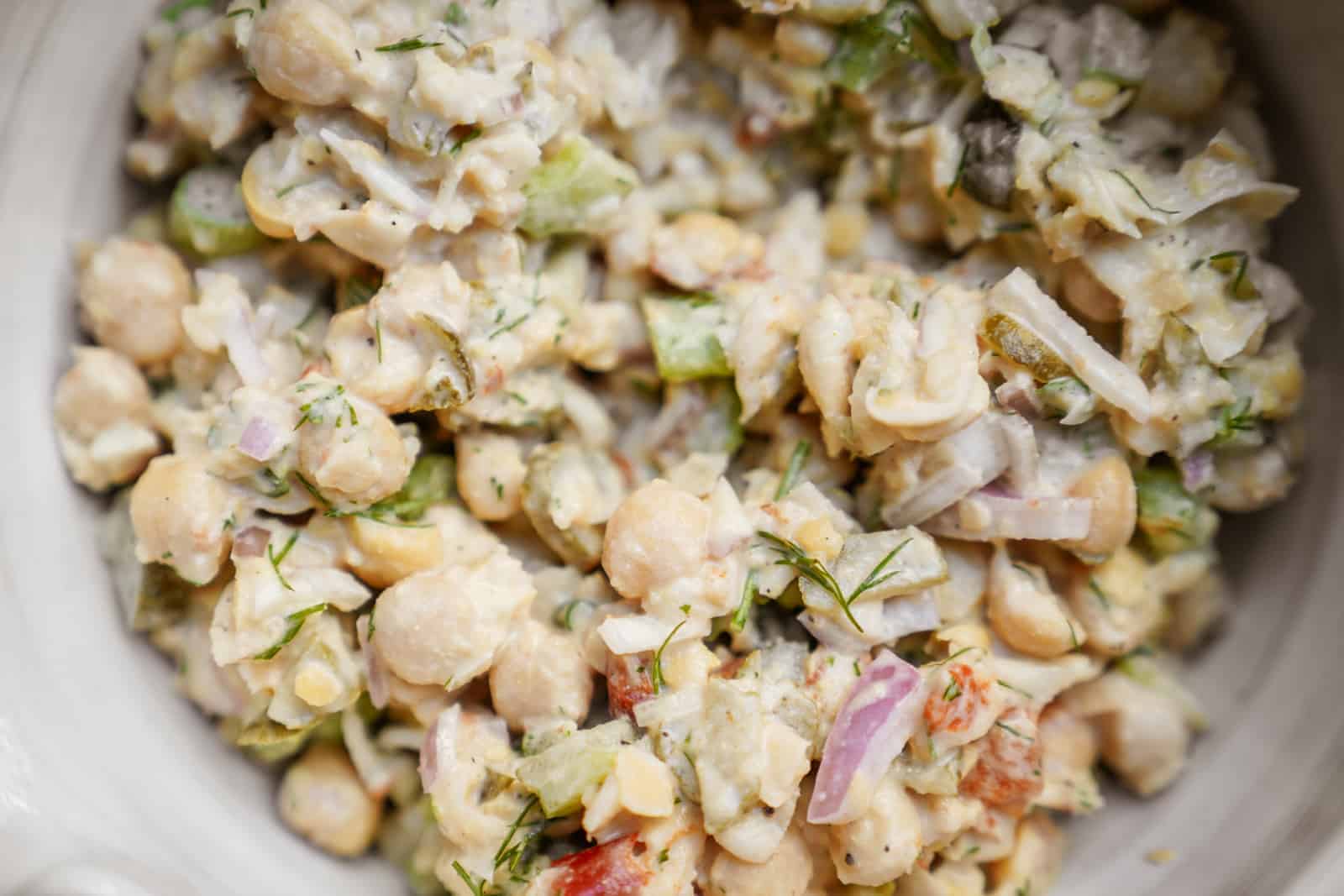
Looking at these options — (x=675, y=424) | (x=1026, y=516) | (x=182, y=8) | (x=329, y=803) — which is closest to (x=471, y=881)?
(x=329, y=803)

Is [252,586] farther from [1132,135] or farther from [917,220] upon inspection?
[1132,135]

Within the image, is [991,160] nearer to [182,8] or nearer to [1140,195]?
[1140,195]

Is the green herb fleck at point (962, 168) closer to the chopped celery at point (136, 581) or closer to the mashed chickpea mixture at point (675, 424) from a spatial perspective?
the mashed chickpea mixture at point (675, 424)

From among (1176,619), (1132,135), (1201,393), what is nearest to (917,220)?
(1132,135)

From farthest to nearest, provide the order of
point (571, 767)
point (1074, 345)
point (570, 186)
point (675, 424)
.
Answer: point (675, 424), point (570, 186), point (1074, 345), point (571, 767)

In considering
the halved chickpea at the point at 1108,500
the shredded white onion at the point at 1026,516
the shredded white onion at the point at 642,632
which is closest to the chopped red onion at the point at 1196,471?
the halved chickpea at the point at 1108,500

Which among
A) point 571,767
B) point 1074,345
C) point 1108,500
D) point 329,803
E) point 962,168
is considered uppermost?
point 962,168

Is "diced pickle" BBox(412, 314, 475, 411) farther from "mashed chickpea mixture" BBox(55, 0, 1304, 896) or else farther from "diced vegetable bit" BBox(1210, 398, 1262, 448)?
"diced vegetable bit" BBox(1210, 398, 1262, 448)
